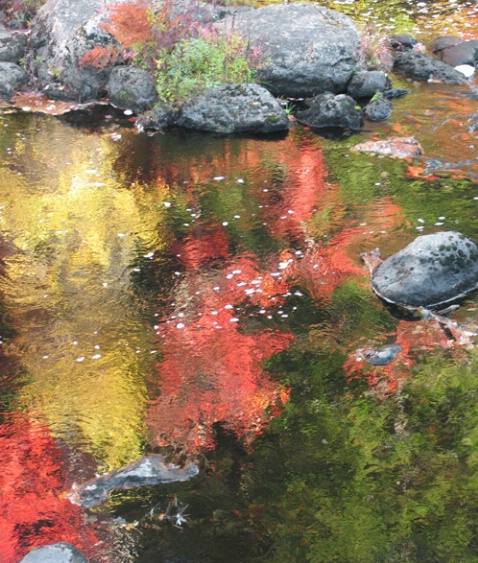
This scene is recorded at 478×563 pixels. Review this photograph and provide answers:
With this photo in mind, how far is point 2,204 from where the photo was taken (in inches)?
463

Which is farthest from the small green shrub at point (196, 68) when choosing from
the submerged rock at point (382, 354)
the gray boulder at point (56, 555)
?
the gray boulder at point (56, 555)

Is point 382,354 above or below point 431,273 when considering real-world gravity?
below

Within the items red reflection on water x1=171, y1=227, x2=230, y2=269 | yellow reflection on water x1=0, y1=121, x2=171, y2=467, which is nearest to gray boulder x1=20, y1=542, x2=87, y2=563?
yellow reflection on water x1=0, y1=121, x2=171, y2=467

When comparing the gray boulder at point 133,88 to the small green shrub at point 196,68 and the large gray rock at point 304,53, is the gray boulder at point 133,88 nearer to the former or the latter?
the small green shrub at point 196,68

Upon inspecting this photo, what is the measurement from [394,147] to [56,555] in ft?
29.9

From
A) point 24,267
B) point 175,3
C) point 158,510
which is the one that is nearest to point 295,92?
point 175,3

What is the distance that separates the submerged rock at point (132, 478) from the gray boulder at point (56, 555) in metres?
0.59

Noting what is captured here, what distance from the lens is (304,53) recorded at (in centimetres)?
1528

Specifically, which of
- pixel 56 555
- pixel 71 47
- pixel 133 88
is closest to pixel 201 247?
pixel 56 555

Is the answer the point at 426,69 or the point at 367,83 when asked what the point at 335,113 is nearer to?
the point at 367,83

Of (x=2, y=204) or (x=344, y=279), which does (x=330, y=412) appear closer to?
(x=344, y=279)

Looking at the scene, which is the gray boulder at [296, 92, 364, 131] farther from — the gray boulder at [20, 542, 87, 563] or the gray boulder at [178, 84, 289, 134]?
the gray boulder at [20, 542, 87, 563]

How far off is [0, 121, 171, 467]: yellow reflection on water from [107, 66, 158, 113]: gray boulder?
149cm

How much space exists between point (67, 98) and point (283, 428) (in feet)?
36.6
